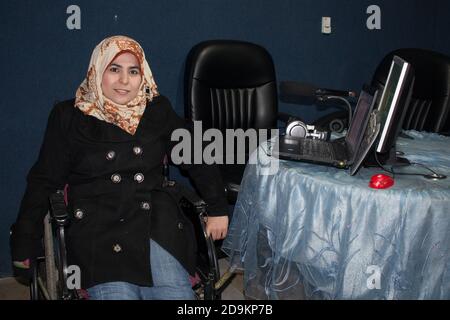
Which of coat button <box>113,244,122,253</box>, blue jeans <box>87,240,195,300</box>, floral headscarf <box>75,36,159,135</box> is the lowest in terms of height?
blue jeans <box>87,240,195,300</box>

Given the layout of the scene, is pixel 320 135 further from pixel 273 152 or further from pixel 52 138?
pixel 52 138

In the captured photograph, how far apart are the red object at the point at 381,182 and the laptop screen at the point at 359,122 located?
6.7 inches

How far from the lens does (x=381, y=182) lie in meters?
1.44

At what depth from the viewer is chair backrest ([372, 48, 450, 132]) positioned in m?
2.83

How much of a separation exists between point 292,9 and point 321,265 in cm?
195

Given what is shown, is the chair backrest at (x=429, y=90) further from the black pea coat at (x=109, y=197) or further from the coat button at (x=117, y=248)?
the coat button at (x=117, y=248)

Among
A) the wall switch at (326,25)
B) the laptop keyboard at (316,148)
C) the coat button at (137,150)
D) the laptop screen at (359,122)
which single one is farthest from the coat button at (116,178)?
the wall switch at (326,25)

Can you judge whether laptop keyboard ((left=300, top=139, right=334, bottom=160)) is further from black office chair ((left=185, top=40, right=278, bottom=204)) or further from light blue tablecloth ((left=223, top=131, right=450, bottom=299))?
black office chair ((left=185, top=40, right=278, bottom=204))

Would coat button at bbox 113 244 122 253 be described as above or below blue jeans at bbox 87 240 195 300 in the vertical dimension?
above

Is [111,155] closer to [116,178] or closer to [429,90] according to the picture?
[116,178]

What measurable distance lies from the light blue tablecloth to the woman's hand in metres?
0.13

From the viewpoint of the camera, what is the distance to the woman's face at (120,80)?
66.5 inches

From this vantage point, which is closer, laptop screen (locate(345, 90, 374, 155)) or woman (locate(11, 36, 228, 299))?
woman (locate(11, 36, 228, 299))

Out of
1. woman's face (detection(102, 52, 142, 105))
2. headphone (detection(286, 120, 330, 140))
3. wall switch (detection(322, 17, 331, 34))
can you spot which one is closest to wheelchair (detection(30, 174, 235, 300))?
woman's face (detection(102, 52, 142, 105))
